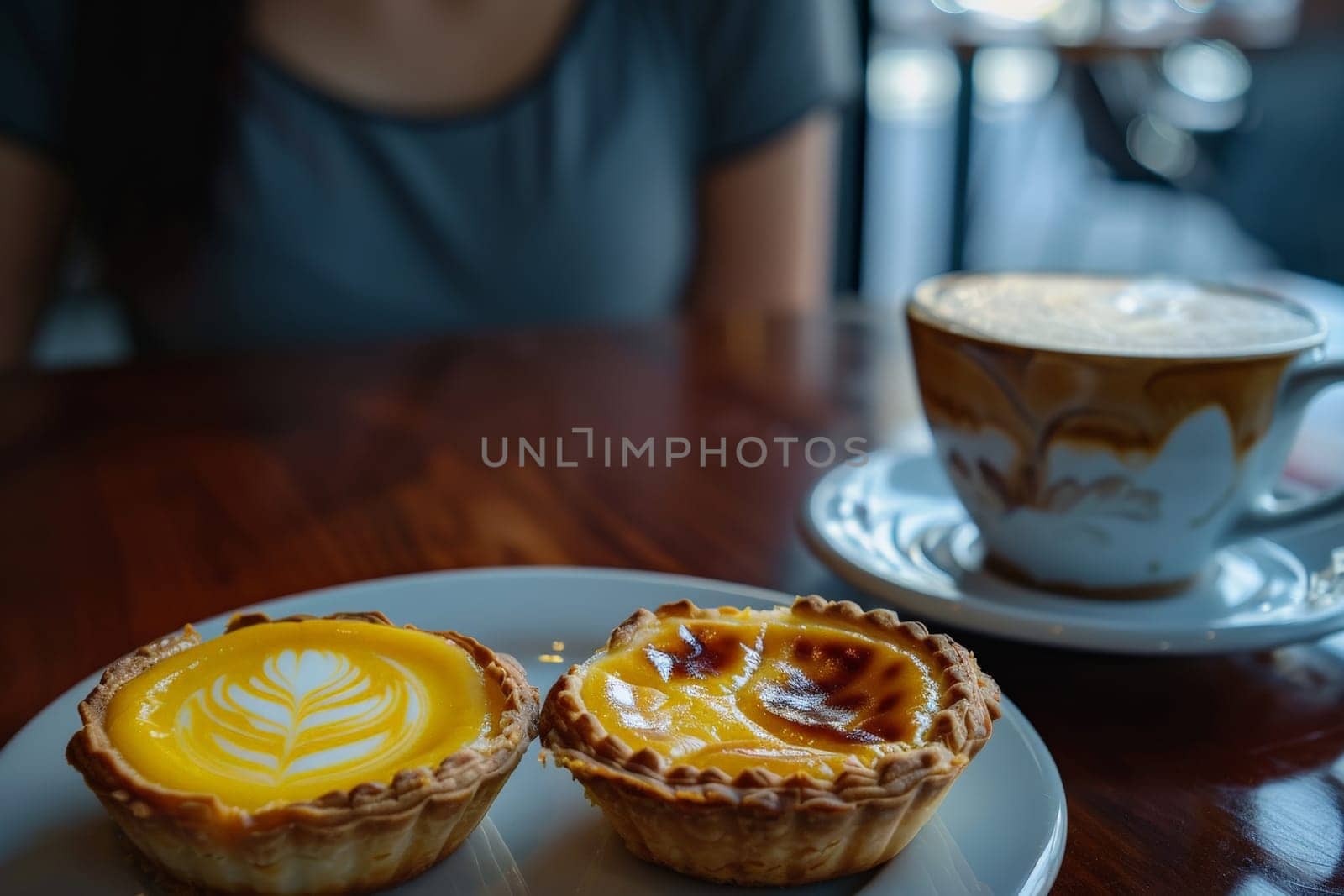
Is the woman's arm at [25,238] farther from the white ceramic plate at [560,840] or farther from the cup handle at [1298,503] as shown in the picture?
the cup handle at [1298,503]

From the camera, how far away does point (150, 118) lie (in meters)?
1.58

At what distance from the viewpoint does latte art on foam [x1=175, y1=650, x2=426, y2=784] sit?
470 millimetres

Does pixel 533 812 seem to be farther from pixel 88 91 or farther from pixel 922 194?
pixel 922 194

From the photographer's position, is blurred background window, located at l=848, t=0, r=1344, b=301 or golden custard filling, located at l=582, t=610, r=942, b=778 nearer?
golden custard filling, located at l=582, t=610, r=942, b=778

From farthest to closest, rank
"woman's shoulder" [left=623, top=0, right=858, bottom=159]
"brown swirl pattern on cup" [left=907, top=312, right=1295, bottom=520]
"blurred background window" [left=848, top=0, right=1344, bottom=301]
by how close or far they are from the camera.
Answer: "blurred background window" [left=848, top=0, right=1344, bottom=301], "woman's shoulder" [left=623, top=0, right=858, bottom=159], "brown swirl pattern on cup" [left=907, top=312, right=1295, bottom=520]

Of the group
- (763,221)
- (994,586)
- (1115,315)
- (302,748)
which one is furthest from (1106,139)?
(302,748)

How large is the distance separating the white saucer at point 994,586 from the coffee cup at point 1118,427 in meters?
0.03

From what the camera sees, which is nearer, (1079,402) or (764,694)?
(764,694)

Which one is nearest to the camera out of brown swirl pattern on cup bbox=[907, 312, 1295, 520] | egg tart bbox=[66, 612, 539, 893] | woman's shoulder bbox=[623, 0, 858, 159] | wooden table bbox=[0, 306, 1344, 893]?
egg tart bbox=[66, 612, 539, 893]

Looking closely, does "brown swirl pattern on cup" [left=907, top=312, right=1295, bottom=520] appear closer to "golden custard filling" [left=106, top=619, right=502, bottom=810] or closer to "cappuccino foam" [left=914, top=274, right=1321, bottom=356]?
"cappuccino foam" [left=914, top=274, right=1321, bottom=356]

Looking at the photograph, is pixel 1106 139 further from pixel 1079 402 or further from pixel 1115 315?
pixel 1079 402

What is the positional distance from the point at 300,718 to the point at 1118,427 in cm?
48

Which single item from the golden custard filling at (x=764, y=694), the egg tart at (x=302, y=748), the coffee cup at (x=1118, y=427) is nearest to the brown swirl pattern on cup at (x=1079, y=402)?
the coffee cup at (x=1118, y=427)

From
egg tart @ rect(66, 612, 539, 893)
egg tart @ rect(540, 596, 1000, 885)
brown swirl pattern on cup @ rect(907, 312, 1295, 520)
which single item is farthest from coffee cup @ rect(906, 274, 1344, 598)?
egg tart @ rect(66, 612, 539, 893)
